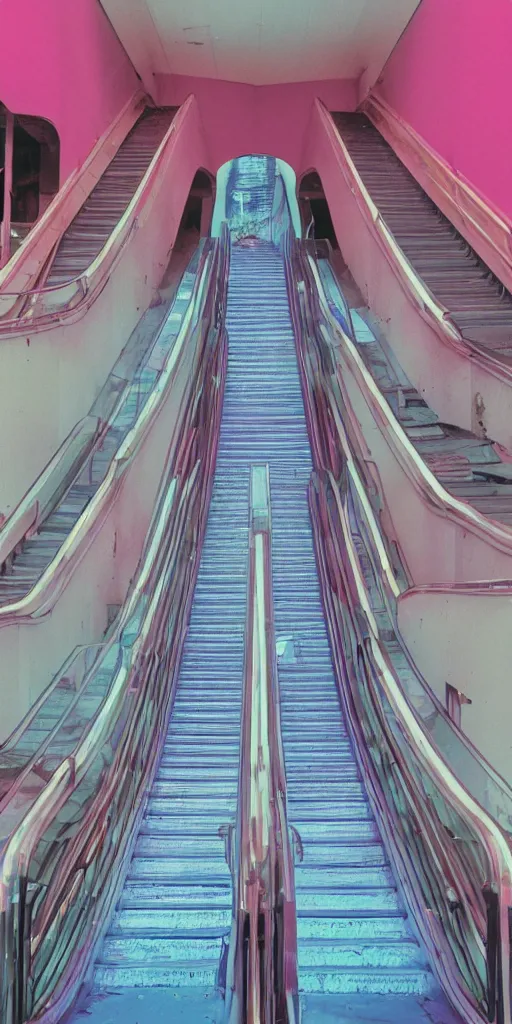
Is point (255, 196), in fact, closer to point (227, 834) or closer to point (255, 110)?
point (255, 110)

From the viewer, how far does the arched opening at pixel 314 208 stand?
34.6 feet

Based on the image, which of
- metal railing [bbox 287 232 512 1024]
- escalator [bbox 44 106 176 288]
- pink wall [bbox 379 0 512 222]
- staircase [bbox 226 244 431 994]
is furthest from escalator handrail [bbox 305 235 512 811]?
escalator [bbox 44 106 176 288]

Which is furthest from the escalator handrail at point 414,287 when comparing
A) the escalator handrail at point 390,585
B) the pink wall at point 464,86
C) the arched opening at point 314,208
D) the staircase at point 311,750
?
the arched opening at point 314,208

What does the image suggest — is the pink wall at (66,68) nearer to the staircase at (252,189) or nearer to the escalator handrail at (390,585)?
the escalator handrail at (390,585)

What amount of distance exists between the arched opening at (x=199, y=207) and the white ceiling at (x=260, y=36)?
1.32 metres

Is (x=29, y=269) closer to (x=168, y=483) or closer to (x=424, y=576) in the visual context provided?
(x=168, y=483)

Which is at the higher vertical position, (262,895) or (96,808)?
(96,808)

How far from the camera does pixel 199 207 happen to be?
11094 mm

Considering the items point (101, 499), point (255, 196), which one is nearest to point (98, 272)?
point (101, 499)

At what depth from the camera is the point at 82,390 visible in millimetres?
5207

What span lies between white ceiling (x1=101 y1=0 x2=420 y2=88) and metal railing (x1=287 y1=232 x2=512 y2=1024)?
6049 millimetres

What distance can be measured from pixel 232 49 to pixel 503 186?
5.20 m

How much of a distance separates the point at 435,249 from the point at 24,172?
13.6 ft

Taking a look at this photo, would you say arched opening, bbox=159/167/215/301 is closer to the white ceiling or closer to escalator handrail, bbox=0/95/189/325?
the white ceiling
